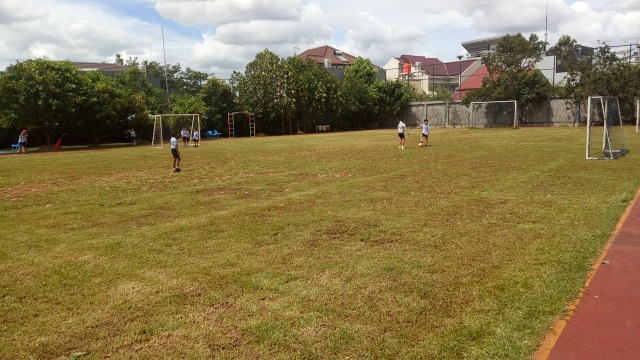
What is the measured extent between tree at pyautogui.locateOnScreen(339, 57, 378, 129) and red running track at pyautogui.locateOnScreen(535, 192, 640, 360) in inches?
1821

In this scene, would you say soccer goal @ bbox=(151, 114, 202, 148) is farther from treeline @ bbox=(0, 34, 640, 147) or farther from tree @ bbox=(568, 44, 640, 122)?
tree @ bbox=(568, 44, 640, 122)

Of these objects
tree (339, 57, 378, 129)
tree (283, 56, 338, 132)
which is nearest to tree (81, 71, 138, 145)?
tree (283, 56, 338, 132)

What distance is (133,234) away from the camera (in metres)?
7.76

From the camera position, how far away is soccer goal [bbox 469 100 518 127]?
4356 centimetres

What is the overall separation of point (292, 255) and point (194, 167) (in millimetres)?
12819

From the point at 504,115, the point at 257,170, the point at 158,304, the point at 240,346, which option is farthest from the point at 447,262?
the point at 504,115

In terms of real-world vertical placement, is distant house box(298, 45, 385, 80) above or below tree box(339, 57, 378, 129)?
above

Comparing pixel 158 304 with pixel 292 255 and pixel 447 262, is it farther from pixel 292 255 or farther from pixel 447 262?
pixel 447 262

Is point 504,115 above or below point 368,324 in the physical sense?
above

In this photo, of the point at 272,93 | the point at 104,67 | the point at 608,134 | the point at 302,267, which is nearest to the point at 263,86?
the point at 272,93

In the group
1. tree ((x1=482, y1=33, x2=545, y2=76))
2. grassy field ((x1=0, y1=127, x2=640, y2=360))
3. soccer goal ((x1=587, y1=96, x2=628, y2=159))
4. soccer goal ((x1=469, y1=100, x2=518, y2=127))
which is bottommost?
grassy field ((x1=0, y1=127, x2=640, y2=360))

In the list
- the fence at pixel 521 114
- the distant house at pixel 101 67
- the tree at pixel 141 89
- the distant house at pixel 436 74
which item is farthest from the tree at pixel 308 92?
the distant house at pixel 101 67

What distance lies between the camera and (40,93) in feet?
102

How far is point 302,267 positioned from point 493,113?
4245 centimetres
